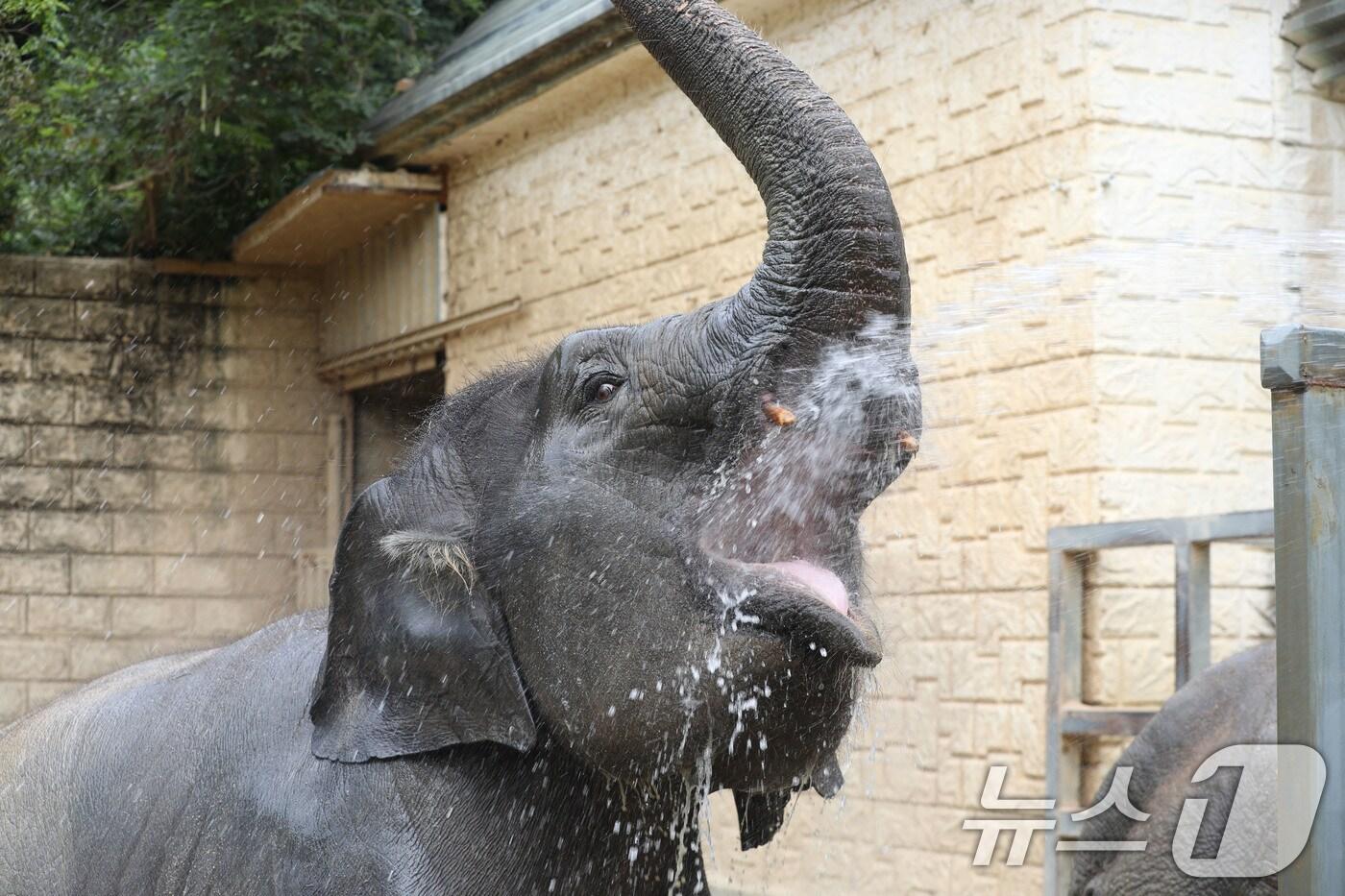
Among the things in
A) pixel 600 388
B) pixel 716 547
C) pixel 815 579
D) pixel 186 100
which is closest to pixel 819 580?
pixel 815 579

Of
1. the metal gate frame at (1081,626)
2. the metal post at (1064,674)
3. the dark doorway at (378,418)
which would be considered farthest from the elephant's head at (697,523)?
the dark doorway at (378,418)

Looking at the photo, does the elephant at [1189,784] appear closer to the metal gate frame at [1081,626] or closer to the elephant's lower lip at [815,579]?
the metal gate frame at [1081,626]

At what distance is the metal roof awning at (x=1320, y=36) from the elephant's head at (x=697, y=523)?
16.5ft

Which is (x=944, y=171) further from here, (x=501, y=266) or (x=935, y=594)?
(x=501, y=266)

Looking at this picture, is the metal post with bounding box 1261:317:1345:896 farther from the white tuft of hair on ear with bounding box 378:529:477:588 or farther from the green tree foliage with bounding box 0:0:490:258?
the green tree foliage with bounding box 0:0:490:258

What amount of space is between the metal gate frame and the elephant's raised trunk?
3.22m

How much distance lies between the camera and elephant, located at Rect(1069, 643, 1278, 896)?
15.1ft

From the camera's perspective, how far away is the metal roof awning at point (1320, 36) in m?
7.18

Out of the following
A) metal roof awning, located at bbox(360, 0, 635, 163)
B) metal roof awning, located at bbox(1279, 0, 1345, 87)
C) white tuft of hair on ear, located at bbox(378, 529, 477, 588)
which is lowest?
white tuft of hair on ear, located at bbox(378, 529, 477, 588)

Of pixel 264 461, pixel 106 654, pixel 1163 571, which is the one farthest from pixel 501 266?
pixel 1163 571

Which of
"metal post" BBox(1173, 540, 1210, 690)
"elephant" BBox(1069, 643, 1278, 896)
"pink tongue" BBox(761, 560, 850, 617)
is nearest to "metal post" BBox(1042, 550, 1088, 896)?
"metal post" BBox(1173, 540, 1210, 690)

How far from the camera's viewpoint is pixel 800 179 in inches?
107

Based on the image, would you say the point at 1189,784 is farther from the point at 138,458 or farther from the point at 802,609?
the point at 138,458

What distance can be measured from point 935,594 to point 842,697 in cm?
504
